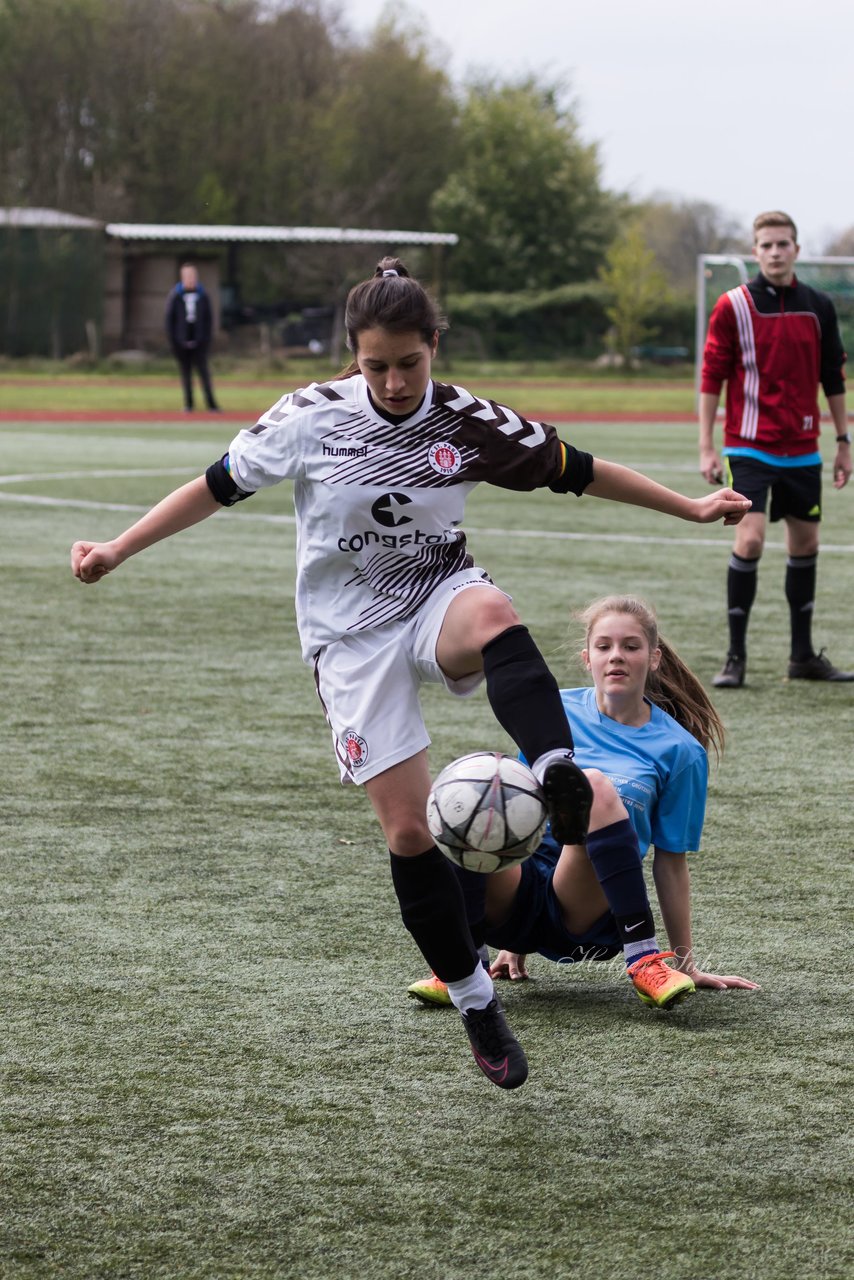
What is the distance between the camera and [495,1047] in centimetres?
328

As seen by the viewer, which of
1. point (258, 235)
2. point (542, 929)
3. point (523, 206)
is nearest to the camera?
point (542, 929)

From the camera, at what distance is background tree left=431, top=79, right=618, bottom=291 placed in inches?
2579

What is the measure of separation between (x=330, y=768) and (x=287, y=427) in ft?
9.12

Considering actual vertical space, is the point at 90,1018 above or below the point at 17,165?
below

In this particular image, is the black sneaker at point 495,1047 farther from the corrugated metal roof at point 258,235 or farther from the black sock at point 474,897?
the corrugated metal roof at point 258,235

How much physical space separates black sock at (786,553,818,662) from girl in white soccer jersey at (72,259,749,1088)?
15.4ft

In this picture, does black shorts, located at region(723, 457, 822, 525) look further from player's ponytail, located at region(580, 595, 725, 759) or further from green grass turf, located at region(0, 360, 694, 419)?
green grass turf, located at region(0, 360, 694, 419)

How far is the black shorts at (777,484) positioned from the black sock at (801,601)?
290 mm

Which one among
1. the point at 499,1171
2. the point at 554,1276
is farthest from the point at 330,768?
the point at 554,1276

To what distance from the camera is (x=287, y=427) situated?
139 inches

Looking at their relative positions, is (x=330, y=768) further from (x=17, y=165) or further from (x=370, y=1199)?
(x=17, y=165)

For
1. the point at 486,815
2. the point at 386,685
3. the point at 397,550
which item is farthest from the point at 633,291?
the point at 486,815

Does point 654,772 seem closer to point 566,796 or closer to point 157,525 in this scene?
point 566,796

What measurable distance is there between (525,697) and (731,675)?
15.4 ft
